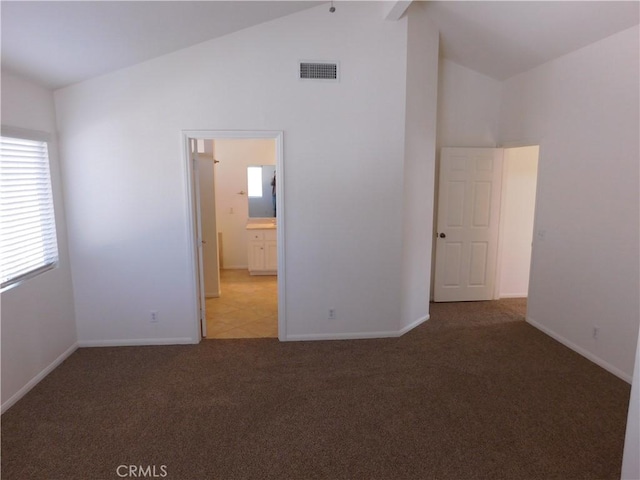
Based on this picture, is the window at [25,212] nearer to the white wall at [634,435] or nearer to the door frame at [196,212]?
the door frame at [196,212]

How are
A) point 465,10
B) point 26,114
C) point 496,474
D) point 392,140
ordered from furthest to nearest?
point 392,140
point 465,10
point 26,114
point 496,474

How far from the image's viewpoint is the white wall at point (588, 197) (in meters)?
3.37

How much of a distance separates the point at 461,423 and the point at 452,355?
1098mm

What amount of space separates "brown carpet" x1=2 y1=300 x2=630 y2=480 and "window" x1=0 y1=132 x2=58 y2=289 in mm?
978

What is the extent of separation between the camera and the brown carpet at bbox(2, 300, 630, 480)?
8.18ft

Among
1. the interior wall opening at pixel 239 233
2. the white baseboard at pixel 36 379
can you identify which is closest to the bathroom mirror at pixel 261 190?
the interior wall opening at pixel 239 233

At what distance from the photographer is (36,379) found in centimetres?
341

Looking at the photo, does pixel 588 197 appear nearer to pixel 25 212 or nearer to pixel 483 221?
pixel 483 221

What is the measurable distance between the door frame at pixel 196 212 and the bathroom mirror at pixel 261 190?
3156 mm

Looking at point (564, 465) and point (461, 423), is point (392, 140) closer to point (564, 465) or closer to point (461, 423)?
point (461, 423)

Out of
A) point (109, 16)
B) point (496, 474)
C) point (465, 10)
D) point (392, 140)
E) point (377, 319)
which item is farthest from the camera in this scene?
point (377, 319)

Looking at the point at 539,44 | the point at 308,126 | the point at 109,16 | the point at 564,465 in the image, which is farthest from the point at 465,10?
the point at 564,465

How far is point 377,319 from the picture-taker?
433 cm

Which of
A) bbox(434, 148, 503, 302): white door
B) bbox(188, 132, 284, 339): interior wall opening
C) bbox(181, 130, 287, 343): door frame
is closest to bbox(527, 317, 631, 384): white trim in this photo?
bbox(434, 148, 503, 302): white door
